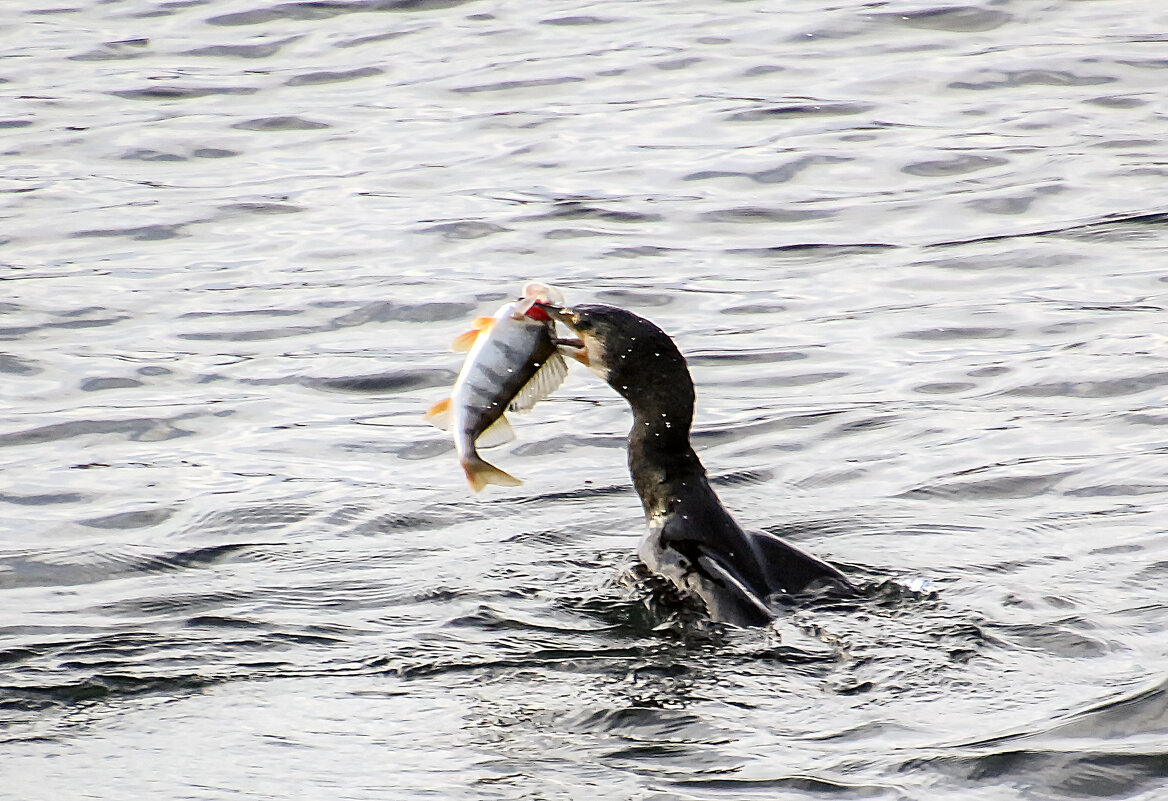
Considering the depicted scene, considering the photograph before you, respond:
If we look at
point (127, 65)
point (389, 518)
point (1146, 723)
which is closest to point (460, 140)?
point (127, 65)

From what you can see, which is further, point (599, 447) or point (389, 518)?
point (599, 447)

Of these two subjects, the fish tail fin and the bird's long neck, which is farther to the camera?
the bird's long neck

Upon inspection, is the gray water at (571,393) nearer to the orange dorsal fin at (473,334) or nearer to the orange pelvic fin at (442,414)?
the orange pelvic fin at (442,414)

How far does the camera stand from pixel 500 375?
681cm

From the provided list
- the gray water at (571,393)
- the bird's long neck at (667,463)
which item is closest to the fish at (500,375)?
the bird's long neck at (667,463)

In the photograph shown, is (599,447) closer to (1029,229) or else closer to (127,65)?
(1029,229)

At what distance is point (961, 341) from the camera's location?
10070mm

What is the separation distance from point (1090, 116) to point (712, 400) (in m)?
6.09

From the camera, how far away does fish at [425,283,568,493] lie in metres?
6.72

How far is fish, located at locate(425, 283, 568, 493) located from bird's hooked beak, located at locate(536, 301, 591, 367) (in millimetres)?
17

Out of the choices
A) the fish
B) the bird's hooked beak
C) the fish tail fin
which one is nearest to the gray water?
the fish tail fin

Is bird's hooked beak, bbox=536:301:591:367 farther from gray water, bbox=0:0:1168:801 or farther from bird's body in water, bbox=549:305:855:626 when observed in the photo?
gray water, bbox=0:0:1168:801

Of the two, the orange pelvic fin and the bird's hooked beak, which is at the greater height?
the bird's hooked beak

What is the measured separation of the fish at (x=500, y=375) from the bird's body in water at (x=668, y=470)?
101 mm
